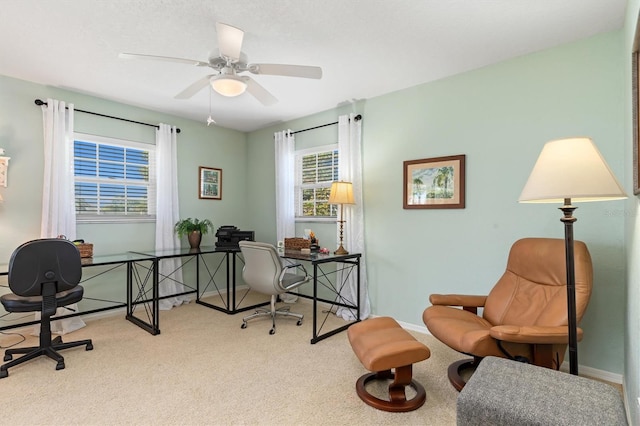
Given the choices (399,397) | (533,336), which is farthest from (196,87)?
(533,336)

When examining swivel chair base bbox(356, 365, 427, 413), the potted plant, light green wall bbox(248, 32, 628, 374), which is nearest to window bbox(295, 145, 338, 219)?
light green wall bbox(248, 32, 628, 374)

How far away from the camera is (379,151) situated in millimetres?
3748

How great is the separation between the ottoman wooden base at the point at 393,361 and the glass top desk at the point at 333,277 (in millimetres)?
963

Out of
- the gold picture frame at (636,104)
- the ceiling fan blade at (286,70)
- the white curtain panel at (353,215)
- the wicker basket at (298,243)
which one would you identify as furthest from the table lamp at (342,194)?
the gold picture frame at (636,104)

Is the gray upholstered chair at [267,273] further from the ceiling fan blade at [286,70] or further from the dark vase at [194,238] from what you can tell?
the ceiling fan blade at [286,70]

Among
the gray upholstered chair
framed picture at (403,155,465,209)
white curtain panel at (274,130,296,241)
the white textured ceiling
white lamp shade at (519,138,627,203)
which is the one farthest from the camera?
white curtain panel at (274,130,296,241)

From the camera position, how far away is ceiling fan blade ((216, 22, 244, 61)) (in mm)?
1964

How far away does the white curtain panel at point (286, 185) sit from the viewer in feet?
15.2

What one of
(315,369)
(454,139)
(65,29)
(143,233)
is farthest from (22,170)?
(454,139)

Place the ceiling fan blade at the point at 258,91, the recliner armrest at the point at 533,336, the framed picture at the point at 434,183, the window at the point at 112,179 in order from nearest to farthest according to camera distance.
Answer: the recliner armrest at the point at 533,336 < the ceiling fan blade at the point at 258,91 < the framed picture at the point at 434,183 < the window at the point at 112,179

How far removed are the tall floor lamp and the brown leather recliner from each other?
0.26 meters

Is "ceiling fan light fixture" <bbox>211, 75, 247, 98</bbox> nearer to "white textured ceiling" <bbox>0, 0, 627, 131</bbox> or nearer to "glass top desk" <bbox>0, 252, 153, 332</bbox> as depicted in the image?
"white textured ceiling" <bbox>0, 0, 627, 131</bbox>

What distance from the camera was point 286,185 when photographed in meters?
4.63

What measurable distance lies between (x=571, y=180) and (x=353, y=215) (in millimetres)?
2428
